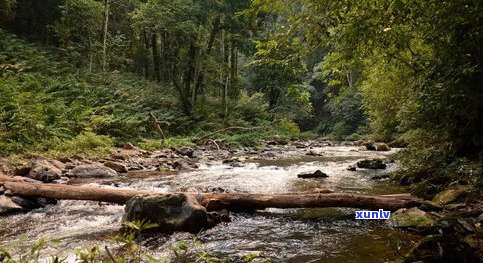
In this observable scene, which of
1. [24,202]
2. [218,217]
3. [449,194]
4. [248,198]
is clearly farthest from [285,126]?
[218,217]

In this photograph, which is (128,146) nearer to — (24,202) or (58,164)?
(58,164)

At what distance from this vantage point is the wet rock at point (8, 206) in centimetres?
575

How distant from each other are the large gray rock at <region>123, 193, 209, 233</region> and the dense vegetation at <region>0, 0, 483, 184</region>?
2.10 metres

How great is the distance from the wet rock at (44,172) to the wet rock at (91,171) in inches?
15.6

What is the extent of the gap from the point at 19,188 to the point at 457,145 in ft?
24.6

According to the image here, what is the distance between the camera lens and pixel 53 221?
17.7 feet

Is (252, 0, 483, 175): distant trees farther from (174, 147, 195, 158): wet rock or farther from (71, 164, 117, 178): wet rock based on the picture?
(174, 147, 195, 158): wet rock

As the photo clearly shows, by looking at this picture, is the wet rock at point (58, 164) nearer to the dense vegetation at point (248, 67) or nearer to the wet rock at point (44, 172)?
the wet rock at point (44, 172)

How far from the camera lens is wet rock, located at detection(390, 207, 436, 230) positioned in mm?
4121

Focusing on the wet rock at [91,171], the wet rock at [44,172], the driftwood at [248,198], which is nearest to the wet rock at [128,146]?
the wet rock at [91,171]

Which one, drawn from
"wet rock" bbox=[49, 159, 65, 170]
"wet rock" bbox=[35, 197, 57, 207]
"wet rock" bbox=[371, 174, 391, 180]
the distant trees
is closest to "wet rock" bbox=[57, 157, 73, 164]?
"wet rock" bbox=[49, 159, 65, 170]

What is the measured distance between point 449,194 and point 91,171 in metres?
7.79

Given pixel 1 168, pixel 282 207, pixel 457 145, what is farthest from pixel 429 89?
pixel 1 168

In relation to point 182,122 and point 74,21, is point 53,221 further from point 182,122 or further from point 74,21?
point 74,21
